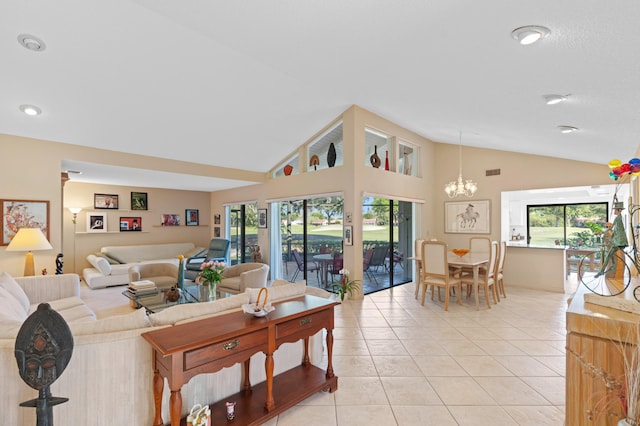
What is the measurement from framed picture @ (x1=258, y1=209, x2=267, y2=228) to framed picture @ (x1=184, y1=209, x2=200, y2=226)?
290 centimetres

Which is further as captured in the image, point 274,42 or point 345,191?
point 345,191

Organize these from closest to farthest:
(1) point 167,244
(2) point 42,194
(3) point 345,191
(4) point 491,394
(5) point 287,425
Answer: (5) point 287,425 < (4) point 491,394 < (2) point 42,194 < (3) point 345,191 < (1) point 167,244

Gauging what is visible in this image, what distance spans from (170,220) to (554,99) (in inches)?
353

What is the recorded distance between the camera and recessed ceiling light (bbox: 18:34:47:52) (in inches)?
109

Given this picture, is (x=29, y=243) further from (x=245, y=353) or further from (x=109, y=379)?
(x=245, y=353)

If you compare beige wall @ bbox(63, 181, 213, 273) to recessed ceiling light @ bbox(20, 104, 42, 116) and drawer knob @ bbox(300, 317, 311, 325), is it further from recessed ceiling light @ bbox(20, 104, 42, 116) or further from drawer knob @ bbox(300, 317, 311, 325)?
drawer knob @ bbox(300, 317, 311, 325)

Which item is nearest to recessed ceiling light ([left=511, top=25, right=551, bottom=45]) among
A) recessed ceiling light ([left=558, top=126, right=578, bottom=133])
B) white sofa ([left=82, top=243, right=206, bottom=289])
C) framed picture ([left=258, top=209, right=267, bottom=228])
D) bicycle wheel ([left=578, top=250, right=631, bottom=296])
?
bicycle wheel ([left=578, top=250, right=631, bottom=296])

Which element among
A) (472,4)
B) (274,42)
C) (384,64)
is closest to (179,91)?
(274,42)

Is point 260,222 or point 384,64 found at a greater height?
point 384,64

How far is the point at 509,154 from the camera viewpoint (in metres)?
6.30

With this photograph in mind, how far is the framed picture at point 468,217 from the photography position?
21.6 ft

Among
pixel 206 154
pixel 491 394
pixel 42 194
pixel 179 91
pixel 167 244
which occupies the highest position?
pixel 179 91

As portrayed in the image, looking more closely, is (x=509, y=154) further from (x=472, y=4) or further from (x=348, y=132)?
(x=472, y=4)

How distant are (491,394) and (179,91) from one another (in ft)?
15.7
